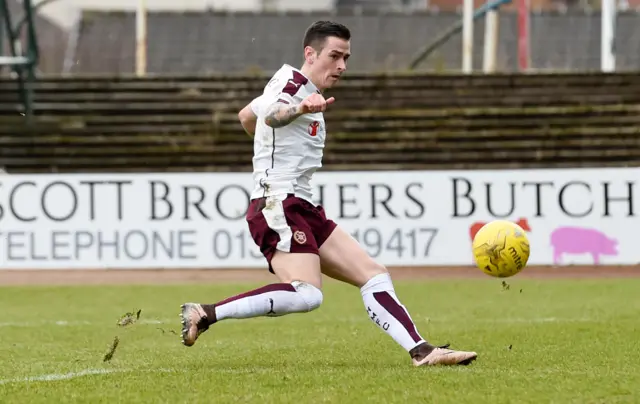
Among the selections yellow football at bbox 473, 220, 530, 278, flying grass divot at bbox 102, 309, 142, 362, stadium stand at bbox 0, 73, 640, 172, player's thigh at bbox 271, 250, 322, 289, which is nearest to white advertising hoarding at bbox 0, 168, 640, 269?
stadium stand at bbox 0, 73, 640, 172

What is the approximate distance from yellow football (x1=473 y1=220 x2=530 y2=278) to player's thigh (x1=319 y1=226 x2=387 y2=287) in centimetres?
67

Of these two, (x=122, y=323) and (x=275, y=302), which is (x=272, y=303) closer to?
(x=275, y=302)

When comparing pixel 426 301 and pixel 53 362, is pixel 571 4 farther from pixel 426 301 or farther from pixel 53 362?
pixel 53 362

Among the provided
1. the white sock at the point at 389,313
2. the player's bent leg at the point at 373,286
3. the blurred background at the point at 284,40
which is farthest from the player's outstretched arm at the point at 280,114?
the blurred background at the point at 284,40

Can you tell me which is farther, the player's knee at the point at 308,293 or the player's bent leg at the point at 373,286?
the player's bent leg at the point at 373,286

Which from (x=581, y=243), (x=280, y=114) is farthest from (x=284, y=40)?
(x=280, y=114)

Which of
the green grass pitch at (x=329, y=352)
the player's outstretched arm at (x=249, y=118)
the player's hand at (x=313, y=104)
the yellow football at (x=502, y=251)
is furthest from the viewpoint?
the yellow football at (x=502, y=251)

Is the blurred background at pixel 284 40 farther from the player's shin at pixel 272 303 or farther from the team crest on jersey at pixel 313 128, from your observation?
the player's shin at pixel 272 303

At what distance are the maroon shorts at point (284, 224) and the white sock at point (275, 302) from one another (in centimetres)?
21

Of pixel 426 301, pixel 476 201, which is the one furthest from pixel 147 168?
pixel 426 301

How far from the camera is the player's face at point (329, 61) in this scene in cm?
746

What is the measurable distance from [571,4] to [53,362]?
4193 centimetres

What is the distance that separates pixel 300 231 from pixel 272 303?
1.39ft

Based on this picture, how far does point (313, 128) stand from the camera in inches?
299
